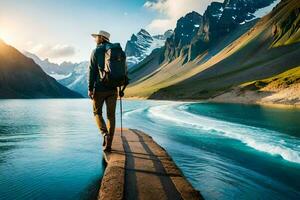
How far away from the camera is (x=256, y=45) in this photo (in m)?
178

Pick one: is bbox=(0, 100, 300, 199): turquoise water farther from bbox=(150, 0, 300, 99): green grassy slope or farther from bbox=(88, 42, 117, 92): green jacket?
bbox=(150, 0, 300, 99): green grassy slope

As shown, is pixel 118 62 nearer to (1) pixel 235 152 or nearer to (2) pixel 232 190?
(2) pixel 232 190

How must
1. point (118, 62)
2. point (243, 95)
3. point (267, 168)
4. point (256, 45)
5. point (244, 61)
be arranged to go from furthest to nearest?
point (256, 45) < point (244, 61) < point (243, 95) < point (267, 168) < point (118, 62)

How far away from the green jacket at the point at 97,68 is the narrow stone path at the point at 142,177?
2205 millimetres

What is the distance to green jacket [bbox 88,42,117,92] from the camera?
11.0m

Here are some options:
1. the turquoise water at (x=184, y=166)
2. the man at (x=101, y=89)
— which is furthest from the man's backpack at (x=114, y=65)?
the turquoise water at (x=184, y=166)

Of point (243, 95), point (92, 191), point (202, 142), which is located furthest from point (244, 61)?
point (92, 191)

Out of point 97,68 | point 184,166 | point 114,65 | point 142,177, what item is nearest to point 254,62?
point 184,166

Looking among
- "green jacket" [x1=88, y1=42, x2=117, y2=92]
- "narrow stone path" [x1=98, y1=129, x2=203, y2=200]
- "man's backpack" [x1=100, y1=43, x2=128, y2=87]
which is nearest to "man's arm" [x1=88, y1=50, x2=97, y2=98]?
"green jacket" [x1=88, y1=42, x2=117, y2=92]

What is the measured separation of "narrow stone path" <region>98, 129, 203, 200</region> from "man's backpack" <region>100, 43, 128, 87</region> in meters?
2.44

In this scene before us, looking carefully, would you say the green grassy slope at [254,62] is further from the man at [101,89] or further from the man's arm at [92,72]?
the man's arm at [92,72]

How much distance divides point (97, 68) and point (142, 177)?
4.54 meters

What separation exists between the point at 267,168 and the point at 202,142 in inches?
241

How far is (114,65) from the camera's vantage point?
10688 millimetres
